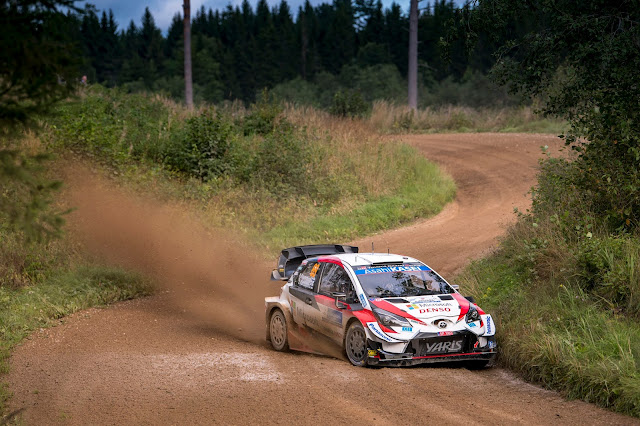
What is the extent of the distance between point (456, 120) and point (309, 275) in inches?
1191

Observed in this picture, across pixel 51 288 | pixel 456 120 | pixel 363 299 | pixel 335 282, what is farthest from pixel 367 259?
pixel 456 120

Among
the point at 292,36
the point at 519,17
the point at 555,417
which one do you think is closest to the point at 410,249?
the point at 519,17

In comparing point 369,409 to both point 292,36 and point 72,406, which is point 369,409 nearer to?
point 72,406

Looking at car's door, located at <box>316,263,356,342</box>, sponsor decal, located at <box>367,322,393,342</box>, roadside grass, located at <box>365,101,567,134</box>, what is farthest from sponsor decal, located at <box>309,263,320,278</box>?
roadside grass, located at <box>365,101,567,134</box>

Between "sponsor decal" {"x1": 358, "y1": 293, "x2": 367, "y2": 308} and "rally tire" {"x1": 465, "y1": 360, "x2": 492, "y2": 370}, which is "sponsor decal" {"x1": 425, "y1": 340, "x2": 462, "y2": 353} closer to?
"rally tire" {"x1": 465, "y1": 360, "x2": 492, "y2": 370}

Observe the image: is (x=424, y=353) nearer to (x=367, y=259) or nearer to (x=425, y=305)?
(x=425, y=305)

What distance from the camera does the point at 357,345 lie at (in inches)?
402

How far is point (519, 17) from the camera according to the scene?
14.7 m

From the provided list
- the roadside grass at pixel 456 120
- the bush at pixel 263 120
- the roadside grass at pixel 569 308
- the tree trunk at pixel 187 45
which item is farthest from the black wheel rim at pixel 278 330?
the roadside grass at pixel 456 120

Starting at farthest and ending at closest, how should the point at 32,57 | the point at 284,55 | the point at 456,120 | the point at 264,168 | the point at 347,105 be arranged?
the point at 284,55 < the point at 456,120 < the point at 347,105 < the point at 264,168 < the point at 32,57

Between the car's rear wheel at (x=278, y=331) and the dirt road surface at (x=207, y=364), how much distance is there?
0.25 m

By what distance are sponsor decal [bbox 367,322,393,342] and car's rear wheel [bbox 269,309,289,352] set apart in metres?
2.26

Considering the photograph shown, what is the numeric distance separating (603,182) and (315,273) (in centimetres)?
532

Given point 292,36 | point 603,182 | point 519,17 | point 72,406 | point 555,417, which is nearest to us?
point 555,417
